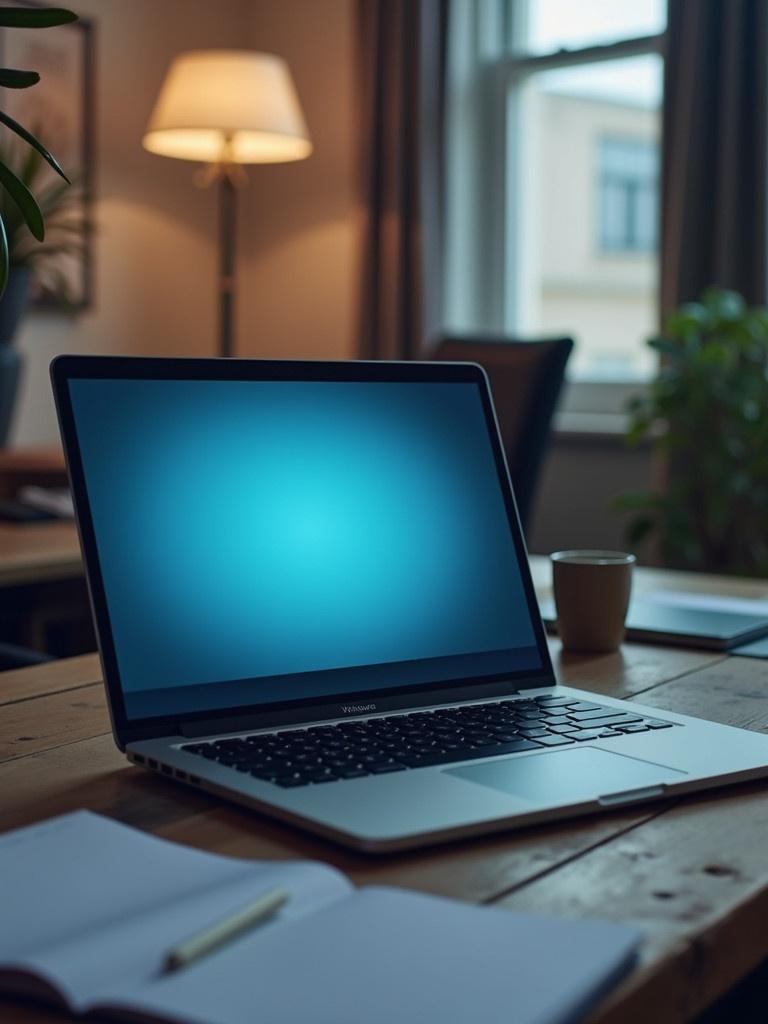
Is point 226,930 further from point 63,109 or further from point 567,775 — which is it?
point 63,109

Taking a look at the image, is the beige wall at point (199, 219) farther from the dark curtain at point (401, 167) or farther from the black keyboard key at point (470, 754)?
the black keyboard key at point (470, 754)

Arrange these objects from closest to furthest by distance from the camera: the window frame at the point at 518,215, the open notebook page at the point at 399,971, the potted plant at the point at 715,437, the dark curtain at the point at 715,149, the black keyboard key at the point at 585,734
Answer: the open notebook page at the point at 399,971, the black keyboard key at the point at 585,734, the potted plant at the point at 715,437, the dark curtain at the point at 715,149, the window frame at the point at 518,215

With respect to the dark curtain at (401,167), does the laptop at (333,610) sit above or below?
below

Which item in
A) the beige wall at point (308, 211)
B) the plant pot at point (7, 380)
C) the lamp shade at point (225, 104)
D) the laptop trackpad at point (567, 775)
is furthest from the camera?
the beige wall at point (308, 211)

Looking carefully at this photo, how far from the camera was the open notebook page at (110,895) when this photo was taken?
1.53 feet

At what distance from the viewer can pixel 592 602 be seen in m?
1.12

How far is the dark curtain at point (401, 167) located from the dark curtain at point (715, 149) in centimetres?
79

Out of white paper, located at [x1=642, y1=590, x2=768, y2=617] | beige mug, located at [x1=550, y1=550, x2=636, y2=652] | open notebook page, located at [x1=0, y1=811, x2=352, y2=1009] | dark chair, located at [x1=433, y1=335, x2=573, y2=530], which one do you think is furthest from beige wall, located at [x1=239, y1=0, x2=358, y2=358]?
open notebook page, located at [x1=0, y1=811, x2=352, y2=1009]

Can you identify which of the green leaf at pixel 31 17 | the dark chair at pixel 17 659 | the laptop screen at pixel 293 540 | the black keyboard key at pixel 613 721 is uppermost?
the green leaf at pixel 31 17

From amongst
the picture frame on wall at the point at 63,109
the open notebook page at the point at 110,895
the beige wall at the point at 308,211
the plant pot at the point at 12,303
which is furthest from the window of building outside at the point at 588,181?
the open notebook page at the point at 110,895

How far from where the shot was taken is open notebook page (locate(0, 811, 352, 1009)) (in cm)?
47

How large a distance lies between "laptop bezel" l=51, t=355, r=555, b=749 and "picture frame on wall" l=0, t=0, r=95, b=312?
2.92 m

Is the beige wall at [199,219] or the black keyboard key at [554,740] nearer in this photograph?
the black keyboard key at [554,740]

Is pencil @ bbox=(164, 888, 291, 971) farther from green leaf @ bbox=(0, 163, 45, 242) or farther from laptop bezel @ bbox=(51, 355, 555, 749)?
green leaf @ bbox=(0, 163, 45, 242)
